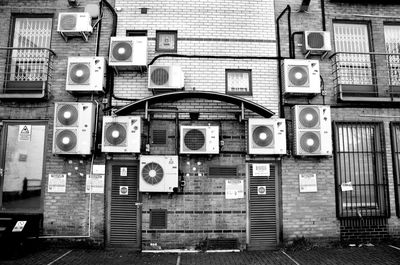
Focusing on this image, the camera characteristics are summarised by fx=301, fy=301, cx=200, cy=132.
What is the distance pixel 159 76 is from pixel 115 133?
175cm

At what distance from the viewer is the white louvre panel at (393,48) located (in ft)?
27.3

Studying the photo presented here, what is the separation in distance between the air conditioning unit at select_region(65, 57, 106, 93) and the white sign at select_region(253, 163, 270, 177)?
170 inches

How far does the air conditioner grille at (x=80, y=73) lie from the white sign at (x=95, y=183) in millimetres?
2343

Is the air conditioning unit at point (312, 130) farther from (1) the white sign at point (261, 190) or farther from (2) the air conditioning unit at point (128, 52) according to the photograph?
(2) the air conditioning unit at point (128, 52)

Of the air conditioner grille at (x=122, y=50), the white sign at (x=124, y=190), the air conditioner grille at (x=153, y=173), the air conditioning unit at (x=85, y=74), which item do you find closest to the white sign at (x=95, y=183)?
the white sign at (x=124, y=190)

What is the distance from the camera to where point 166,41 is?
805 centimetres

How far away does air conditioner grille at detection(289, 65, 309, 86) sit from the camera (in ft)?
24.8

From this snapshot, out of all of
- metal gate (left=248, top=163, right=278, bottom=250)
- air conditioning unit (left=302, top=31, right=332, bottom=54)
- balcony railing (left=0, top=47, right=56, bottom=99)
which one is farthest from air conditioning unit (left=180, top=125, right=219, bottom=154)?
balcony railing (left=0, top=47, right=56, bottom=99)

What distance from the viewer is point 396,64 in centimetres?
837

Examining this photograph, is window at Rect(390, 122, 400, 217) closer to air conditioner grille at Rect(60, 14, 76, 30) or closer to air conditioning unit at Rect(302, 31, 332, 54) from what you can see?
air conditioning unit at Rect(302, 31, 332, 54)

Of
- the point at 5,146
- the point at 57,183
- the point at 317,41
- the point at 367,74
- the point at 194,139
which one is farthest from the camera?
the point at 367,74

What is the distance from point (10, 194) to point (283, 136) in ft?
22.9

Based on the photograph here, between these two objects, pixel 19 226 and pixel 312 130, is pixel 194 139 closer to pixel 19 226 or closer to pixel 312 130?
pixel 312 130


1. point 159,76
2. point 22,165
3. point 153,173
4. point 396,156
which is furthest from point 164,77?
point 396,156
